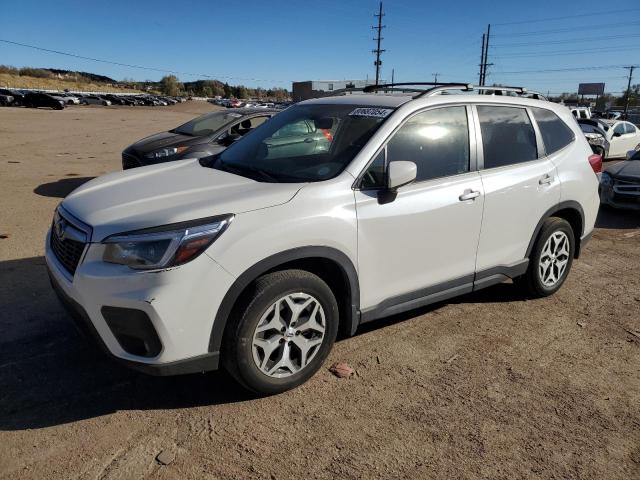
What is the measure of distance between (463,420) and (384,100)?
224cm

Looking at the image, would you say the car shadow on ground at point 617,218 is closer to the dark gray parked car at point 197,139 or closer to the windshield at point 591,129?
the dark gray parked car at point 197,139

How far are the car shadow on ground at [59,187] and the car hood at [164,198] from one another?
538 cm

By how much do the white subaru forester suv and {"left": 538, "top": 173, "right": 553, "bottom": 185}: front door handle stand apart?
15mm

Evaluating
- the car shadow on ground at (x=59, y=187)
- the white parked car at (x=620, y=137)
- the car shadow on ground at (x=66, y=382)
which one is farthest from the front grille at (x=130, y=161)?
the white parked car at (x=620, y=137)

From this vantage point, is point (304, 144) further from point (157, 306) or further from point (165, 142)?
point (165, 142)

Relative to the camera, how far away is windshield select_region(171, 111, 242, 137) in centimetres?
878

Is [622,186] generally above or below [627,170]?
below

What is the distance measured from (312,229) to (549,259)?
2654 millimetres

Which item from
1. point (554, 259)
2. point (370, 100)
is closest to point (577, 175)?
point (554, 259)

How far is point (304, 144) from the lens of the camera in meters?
3.82

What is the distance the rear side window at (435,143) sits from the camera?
345 cm

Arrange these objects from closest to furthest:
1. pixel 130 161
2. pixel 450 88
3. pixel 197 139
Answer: pixel 450 88 → pixel 130 161 → pixel 197 139

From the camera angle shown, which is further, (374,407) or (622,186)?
(622,186)

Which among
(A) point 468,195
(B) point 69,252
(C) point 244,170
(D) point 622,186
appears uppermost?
(C) point 244,170
